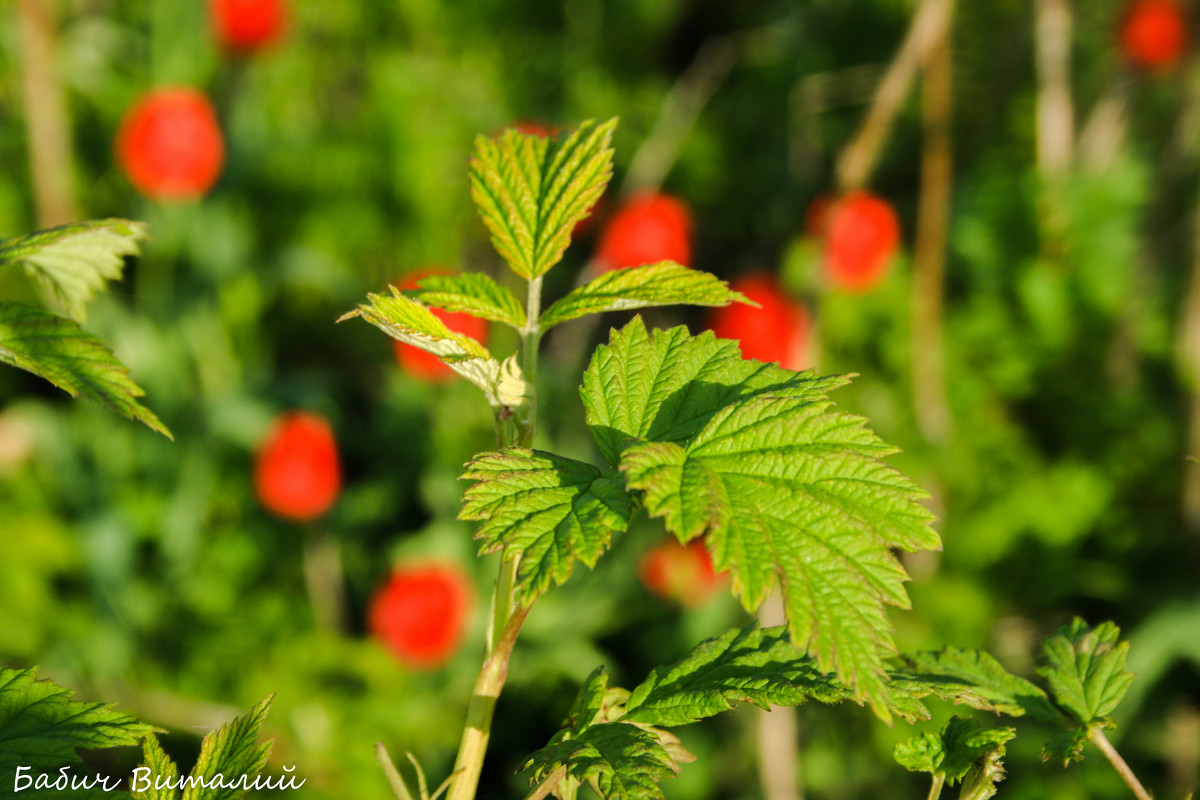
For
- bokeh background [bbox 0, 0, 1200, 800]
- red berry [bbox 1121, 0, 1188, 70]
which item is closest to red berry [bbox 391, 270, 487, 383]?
bokeh background [bbox 0, 0, 1200, 800]

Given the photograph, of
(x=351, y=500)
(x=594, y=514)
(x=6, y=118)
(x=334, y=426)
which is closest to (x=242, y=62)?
(x=6, y=118)

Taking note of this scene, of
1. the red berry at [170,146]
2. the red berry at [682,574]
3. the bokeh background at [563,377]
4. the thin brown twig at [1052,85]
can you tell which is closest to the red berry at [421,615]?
the bokeh background at [563,377]

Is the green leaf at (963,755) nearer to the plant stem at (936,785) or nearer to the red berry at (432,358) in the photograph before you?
the plant stem at (936,785)

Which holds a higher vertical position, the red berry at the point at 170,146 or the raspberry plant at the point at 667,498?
the red berry at the point at 170,146

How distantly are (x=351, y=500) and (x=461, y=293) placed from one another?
1316 millimetres

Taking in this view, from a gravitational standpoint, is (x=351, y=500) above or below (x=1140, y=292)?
below

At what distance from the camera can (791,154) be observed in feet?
6.40

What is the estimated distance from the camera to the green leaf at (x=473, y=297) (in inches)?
15.9

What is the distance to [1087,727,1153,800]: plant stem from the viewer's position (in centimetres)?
37

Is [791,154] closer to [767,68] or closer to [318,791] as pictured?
[767,68]

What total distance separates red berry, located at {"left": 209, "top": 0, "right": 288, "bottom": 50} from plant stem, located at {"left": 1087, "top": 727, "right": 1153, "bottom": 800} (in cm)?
171

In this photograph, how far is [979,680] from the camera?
43 cm

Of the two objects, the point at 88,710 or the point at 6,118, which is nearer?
the point at 88,710

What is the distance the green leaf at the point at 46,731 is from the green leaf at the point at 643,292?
234 millimetres
